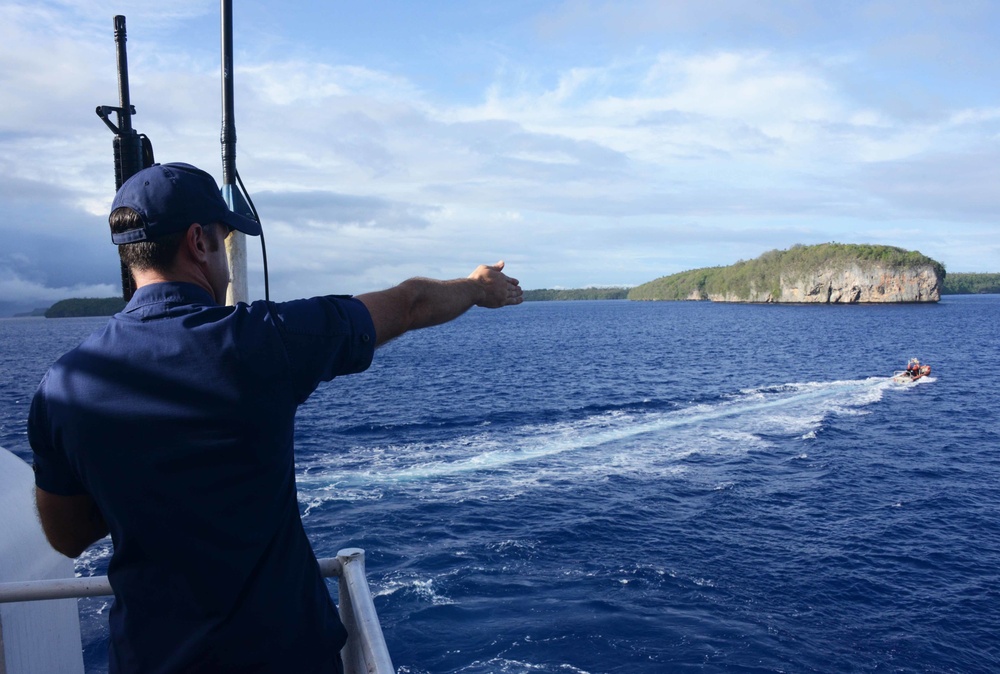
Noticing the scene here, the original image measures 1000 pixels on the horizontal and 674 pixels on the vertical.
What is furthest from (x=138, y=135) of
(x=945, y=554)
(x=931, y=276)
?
(x=931, y=276)

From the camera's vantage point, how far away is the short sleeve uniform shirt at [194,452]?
179 cm

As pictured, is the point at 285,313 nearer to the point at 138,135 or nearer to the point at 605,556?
the point at 138,135

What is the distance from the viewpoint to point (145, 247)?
1983 mm

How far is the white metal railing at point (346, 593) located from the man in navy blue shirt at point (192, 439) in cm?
32

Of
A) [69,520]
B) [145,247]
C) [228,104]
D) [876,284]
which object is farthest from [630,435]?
[876,284]

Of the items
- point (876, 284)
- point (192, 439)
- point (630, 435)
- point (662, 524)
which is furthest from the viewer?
point (876, 284)

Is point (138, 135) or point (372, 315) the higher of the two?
point (138, 135)

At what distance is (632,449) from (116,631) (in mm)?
28669

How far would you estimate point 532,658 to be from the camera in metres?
13.6

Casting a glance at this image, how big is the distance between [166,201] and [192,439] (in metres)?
0.66

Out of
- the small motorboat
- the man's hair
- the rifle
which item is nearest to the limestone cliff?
the small motorboat

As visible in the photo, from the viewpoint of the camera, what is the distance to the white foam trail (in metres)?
25.8

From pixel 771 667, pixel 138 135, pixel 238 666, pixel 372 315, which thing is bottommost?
pixel 771 667

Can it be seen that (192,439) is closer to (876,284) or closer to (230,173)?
(230,173)
